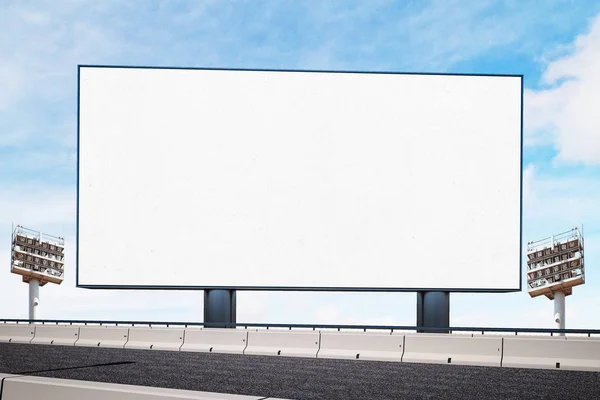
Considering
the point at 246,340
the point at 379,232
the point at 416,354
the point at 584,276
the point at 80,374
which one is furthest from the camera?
the point at 584,276

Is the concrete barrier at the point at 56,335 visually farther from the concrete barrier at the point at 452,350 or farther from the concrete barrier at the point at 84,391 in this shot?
the concrete barrier at the point at 84,391

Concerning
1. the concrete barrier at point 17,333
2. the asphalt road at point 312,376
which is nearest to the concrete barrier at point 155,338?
the asphalt road at point 312,376

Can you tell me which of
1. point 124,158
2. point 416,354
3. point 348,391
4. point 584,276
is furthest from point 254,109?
point 584,276

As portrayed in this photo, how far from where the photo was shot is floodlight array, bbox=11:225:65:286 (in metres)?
50.2

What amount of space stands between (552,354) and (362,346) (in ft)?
13.3

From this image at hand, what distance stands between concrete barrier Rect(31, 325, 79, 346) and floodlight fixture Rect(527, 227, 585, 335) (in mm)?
28828

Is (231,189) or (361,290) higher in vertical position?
(231,189)

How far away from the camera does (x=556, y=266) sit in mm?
40438

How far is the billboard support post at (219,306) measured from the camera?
22.7 meters

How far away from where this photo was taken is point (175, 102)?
2322 centimetres

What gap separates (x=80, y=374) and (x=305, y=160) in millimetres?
12546

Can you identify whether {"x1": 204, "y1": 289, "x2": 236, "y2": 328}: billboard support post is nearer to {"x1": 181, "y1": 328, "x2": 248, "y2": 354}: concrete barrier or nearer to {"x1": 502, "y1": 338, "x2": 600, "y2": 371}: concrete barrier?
{"x1": 181, "y1": 328, "x2": 248, "y2": 354}: concrete barrier

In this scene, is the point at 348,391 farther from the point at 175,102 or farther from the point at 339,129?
the point at 175,102

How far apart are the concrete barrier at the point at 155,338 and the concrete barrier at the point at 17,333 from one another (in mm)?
4928
